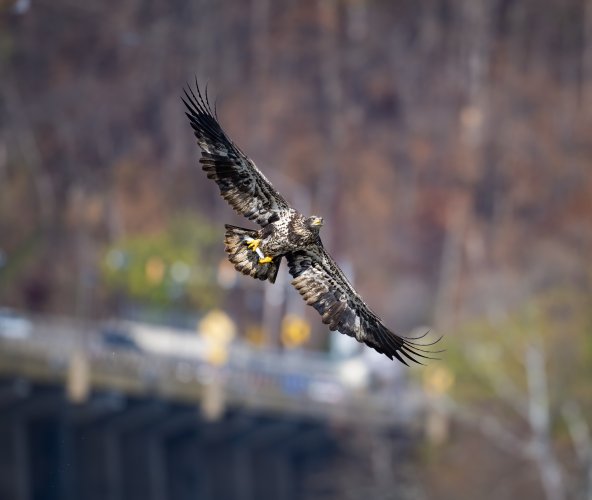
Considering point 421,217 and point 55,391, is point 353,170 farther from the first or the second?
point 55,391

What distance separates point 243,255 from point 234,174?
0.83m

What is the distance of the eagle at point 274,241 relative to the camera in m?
11.8

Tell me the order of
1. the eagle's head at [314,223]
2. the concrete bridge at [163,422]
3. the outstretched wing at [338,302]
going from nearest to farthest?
the eagle's head at [314,223] < the outstretched wing at [338,302] < the concrete bridge at [163,422]

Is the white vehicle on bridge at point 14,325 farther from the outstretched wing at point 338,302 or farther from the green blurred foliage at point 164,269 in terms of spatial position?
the outstretched wing at point 338,302

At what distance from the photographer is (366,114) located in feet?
176

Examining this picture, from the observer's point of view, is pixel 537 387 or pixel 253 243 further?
pixel 537 387

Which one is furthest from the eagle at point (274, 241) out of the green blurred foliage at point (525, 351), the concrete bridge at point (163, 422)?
the green blurred foliage at point (525, 351)

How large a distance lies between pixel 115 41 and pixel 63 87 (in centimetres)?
336

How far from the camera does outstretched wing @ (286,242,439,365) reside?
12.6 meters

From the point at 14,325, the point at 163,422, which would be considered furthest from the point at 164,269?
the point at 163,422

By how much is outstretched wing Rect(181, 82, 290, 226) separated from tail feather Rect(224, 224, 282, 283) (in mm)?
244

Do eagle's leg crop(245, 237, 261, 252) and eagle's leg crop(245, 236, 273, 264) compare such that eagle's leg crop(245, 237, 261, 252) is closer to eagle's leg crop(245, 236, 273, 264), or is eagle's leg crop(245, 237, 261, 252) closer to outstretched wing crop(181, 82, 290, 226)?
eagle's leg crop(245, 236, 273, 264)

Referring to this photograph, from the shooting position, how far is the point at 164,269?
147 ft

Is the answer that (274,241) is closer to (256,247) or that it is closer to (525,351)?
(256,247)
